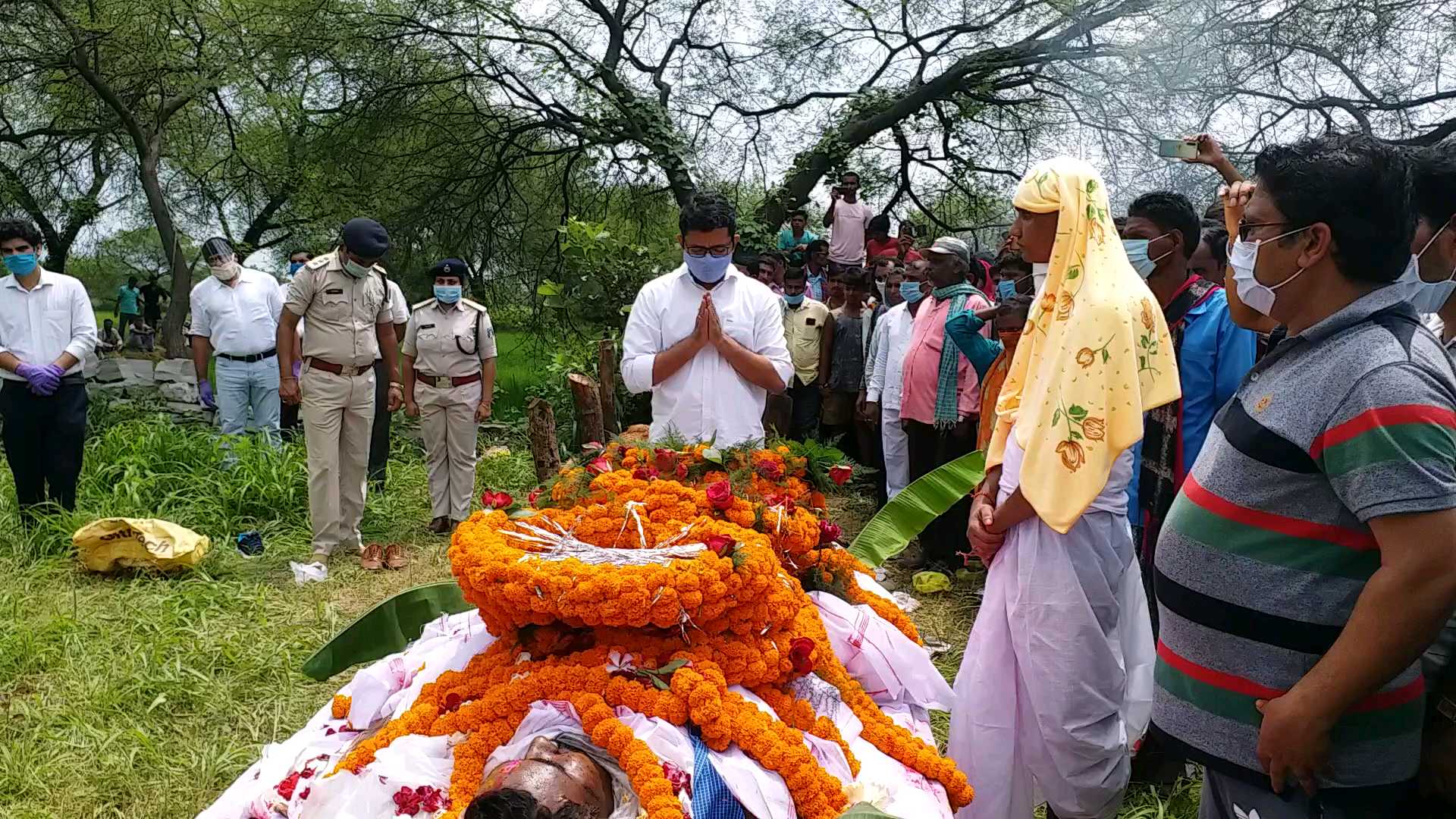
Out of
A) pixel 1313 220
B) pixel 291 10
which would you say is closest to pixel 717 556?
pixel 1313 220

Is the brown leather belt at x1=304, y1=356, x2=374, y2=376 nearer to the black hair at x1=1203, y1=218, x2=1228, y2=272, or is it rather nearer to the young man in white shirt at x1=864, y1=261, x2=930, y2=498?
the young man in white shirt at x1=864, y1=261, x2=930, y2=498

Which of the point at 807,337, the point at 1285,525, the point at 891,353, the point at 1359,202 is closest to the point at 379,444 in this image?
the point at 807,337

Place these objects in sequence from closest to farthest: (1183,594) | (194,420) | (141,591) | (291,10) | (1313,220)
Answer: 1. (1313,220)
2. (1183,594)
3. (141,591)
4. (194,420)
5. (291,10)

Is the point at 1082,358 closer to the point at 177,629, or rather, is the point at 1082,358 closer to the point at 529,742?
the point at 529,742

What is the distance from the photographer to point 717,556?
2.13m

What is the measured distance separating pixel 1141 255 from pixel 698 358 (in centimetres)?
164

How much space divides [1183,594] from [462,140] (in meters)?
11.4

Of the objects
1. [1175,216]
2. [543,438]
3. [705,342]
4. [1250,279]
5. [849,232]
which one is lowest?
[543,438]

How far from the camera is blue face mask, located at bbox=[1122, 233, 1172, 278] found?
3100mm

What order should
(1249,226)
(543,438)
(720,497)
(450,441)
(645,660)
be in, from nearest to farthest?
1. (1249,226)
2. (645,660)
3. (720,497)
4. (543,438)
5. (450,441)

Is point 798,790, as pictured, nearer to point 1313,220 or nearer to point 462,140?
point 1313,220

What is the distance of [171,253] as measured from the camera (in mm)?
10945

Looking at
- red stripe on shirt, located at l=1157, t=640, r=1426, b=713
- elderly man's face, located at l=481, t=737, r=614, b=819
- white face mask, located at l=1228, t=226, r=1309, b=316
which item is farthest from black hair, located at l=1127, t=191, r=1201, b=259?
elderly man's face, located at l=481, t=737, r=614, b=819

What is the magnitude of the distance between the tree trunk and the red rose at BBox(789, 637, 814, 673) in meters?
9.71
